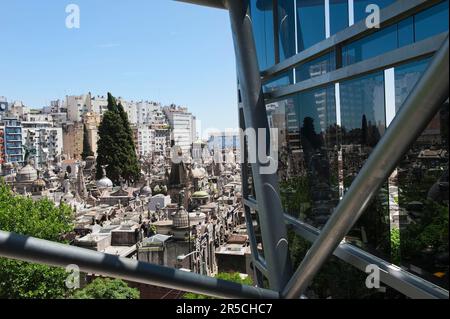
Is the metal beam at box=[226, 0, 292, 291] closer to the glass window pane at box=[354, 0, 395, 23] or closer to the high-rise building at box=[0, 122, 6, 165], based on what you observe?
the glass window pane at box=[354, 0, 395, 23]

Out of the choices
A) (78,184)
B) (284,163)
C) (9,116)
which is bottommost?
(78,184)

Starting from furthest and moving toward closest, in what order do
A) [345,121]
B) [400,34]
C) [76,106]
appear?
[76,106], [345,121], [400,34]

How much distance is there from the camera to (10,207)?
18.2 metres

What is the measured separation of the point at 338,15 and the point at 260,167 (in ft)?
7.96

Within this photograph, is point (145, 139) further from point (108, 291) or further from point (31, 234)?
point (108, 291)

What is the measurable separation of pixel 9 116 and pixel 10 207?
70.2 m

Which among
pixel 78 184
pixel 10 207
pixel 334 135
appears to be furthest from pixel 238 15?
pixel 78 184

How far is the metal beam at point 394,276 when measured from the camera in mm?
3641

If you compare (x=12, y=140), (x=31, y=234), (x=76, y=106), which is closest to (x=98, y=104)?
(x=76, y=106)

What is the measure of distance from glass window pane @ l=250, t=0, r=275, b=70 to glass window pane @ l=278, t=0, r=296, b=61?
41 cm

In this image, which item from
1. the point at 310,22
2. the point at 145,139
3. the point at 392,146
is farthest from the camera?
the point at 145,139

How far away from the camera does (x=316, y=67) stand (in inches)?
235

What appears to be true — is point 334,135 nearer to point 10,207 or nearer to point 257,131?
point 257,131
